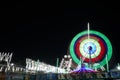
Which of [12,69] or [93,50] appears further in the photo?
[93,50]

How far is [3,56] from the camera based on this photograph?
163 ft

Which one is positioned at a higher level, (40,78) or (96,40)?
(96,40)

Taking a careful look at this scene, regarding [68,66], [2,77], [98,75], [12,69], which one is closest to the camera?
[2,77]

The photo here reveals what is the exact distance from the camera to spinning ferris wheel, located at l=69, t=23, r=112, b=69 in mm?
58406

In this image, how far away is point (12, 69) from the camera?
5278cm

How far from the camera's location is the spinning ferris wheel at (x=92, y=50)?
192 ft

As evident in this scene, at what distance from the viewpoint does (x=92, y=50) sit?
58812 millimetres

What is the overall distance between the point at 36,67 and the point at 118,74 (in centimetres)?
3086

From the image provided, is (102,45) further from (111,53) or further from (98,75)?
(98,75)

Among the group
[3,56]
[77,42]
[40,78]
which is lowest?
[40,78]

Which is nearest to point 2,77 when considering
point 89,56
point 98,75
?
point 98,75

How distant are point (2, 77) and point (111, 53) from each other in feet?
128

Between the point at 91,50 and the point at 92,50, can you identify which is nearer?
the point at 91,50

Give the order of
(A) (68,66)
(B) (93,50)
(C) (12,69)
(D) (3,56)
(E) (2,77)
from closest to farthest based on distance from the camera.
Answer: (E) (2,77), (D) (3,56), (C) (12,69), (B) (93,50), (A) (68,66)
